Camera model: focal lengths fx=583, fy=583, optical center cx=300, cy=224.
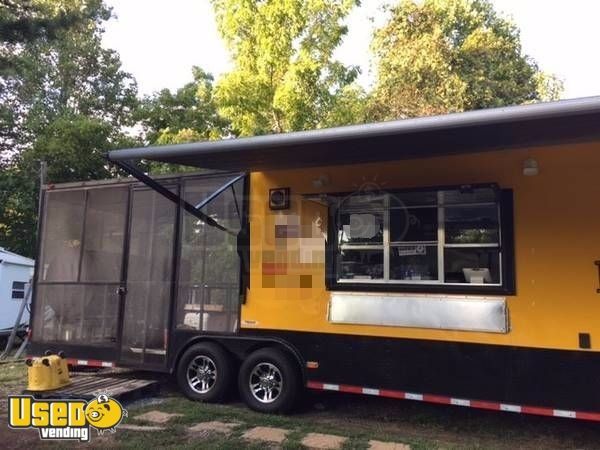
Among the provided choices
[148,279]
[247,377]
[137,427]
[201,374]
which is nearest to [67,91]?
[148,279]

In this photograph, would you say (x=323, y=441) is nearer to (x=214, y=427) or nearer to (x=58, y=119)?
(x=214, y=427)

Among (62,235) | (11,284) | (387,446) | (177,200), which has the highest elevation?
(177,200)

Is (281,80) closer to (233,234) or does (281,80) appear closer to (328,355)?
(233,234)

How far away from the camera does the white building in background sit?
43.3ft

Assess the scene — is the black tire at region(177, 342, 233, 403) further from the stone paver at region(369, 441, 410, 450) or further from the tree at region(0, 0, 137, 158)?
the tree at region(0, 0, 137, 158)

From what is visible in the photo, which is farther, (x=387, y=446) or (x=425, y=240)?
(x=425, y=240)

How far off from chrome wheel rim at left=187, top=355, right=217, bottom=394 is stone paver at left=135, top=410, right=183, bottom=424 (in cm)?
70

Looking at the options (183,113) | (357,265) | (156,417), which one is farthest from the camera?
(183,113)

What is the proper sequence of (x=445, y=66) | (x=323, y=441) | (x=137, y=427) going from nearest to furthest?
(x=323, y=441) → (x=137, y=427) → (x=445, y=66)

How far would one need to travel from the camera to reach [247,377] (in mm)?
6809

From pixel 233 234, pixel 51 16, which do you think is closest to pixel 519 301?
pixel 233 234

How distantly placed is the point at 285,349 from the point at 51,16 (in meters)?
4.90

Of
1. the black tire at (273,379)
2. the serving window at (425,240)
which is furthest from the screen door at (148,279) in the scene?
the serving window at (425,240)

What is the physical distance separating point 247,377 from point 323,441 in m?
1.56
